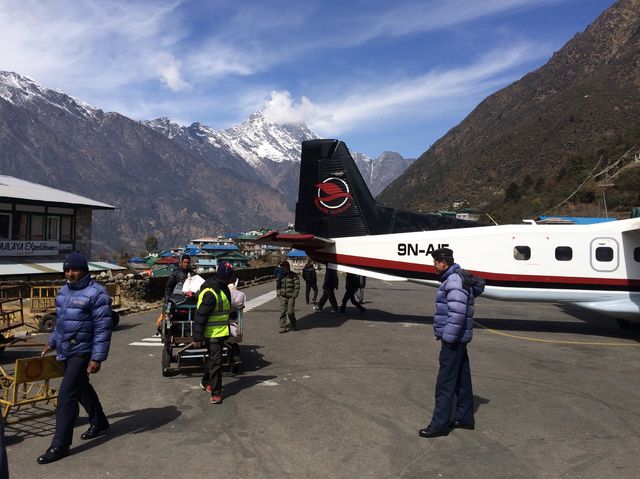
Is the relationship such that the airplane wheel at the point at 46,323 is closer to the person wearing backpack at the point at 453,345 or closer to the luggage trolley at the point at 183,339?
the luggage trolley at the point at 183,339

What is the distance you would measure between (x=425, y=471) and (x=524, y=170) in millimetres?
118167

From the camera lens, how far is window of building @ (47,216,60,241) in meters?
29.7

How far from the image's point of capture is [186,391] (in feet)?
24.0

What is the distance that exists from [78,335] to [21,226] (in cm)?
2731

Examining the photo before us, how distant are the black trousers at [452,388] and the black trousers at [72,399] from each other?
3.97 metres

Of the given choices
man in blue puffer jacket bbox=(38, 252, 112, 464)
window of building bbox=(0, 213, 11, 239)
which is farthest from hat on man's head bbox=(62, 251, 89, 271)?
window of building bbox=(0, 213, 11, 239)

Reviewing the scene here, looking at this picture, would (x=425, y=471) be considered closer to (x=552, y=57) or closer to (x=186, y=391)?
(x=186, y=391)

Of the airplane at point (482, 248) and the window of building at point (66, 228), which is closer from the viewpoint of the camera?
the airplane at point (482, 248)

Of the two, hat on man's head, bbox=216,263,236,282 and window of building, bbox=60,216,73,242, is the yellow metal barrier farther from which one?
window of building, bbox=60,216,73,242

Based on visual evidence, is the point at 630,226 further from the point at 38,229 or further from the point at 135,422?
the point at 38,229

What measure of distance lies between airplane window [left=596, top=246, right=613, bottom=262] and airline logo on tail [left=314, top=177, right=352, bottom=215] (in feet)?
23.0

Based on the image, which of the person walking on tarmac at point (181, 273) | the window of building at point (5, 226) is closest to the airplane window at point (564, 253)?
the person walking on tarmac at point (181, 273)

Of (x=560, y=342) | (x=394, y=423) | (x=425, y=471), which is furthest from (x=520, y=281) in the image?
(x=425, y=471)

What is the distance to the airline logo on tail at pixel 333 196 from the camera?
48.8ft
